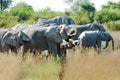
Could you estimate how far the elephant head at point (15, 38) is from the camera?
9672 mm

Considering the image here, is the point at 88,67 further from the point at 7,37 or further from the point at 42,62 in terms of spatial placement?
the point at 7,37

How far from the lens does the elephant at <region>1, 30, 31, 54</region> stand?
9695 millimetres

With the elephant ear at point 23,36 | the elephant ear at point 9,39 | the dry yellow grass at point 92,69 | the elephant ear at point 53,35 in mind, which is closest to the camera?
the dry yellow grass at point 92,69

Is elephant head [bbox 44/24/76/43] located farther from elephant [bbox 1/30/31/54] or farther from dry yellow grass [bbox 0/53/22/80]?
dry yellow grass [bbox 0/53/22/80]

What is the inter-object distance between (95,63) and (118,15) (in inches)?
1354

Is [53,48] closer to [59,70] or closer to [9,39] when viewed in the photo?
[9,39]

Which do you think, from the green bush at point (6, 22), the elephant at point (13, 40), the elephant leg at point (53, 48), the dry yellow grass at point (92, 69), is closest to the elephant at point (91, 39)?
the elephant leg at point (53, 48)

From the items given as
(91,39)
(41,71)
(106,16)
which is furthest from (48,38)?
(106,16)

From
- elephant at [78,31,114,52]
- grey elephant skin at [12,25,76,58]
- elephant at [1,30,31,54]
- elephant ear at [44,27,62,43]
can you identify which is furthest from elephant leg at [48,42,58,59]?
elephant at [78,31,114,52]

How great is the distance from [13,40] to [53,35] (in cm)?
99

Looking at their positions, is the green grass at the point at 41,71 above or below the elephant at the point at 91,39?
above

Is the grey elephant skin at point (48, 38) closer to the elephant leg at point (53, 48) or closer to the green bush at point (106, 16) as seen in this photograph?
the elephant leg at point (53, 48)

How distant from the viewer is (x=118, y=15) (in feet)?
137

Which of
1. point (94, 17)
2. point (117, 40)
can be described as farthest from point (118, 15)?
point (117, 40)
